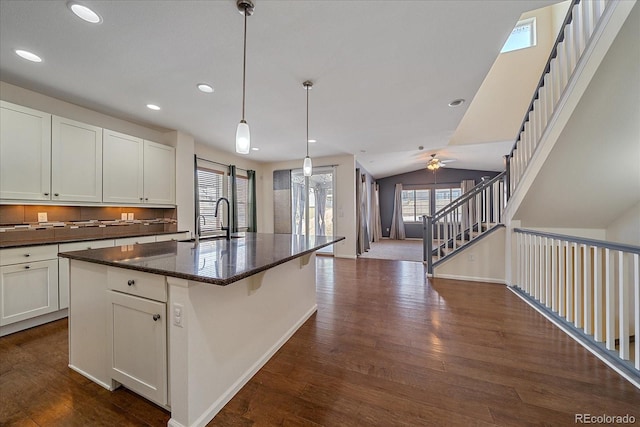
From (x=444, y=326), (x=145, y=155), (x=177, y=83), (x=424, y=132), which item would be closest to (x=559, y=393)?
(x=444, y=326)

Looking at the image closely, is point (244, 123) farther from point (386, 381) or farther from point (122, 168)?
point (122, 168)

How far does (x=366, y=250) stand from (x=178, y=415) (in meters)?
6.00

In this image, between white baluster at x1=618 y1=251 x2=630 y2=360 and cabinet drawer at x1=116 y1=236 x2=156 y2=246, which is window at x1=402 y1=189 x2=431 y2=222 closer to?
white baluster at x1=618 y1=251 x2=630 y2=360

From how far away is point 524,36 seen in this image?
448 centimetres

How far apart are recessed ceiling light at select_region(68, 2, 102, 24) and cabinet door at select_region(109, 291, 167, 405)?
1.93 meters

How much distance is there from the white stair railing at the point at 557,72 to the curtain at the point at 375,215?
583 centimetres

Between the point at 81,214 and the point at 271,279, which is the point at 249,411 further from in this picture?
the point at 81,214

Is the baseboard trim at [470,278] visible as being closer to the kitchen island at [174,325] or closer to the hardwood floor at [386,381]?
the hardwood floor at [386,381]

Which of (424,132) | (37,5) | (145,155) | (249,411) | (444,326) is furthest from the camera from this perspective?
(424,132)

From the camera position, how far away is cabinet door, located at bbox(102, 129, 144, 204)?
311cm

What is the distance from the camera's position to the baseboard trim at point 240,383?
1.28 meters

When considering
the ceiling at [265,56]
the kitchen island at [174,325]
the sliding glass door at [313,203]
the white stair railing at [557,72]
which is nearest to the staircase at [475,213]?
the white stair railing at [557,72]

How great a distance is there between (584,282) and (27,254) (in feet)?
17.4

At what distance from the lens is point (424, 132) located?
4.27 meters
